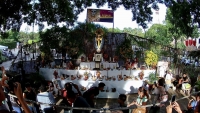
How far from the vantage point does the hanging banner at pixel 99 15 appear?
1881cm

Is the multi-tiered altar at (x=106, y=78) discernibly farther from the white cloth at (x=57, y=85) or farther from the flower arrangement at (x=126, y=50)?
the flower arrangement at (x=126, y=50)

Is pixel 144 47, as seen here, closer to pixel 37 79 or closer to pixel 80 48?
pixel 80 48

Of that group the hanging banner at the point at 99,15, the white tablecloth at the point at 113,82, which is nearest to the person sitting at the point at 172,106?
the white tablecloth at the point at 113,82

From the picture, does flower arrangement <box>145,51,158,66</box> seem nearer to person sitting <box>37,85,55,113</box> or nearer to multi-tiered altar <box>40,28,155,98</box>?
multi-tiered altar <box>40,28,155,98</box>

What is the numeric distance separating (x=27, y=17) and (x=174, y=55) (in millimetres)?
10088

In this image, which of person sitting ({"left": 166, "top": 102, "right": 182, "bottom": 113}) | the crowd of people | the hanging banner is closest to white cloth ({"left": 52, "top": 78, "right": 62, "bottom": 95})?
the crowd of people

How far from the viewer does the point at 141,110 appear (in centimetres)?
499

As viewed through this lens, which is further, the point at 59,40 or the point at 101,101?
the point at 59,40

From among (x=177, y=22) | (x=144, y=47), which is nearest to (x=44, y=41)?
(x=144, y=47)

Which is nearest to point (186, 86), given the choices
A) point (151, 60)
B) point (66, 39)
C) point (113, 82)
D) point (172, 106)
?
point (151, 60)

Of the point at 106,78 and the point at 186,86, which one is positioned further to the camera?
the point at 106,78

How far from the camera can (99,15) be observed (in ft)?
63.3

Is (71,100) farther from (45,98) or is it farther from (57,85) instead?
(57,85)

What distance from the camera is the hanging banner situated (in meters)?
18.8
